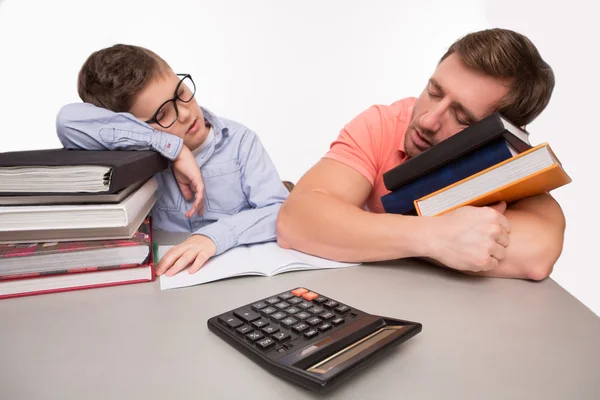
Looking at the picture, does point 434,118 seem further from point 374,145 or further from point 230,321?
point 230,321

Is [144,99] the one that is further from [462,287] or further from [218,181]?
[462,287]

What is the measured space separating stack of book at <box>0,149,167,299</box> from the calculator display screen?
1.18ft

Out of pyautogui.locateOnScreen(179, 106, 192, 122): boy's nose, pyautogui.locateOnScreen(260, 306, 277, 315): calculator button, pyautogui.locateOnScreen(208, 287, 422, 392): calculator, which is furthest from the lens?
pyautogui.locateOnScreen(179, 106, 192, 122): boy's nose

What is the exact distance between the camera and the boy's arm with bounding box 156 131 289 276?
2.23 ft

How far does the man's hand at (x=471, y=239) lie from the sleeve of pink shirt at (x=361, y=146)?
0.29m

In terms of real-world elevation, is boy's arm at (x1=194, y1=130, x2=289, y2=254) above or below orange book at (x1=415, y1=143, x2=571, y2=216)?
below

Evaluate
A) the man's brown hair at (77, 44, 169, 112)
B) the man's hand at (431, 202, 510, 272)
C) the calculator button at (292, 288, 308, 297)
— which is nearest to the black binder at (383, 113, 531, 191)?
the man's hand at (431, 202, 510, 272)

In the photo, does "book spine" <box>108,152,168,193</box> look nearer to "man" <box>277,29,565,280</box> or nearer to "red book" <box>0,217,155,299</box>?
"red book" <box>0,217,155,299</box>

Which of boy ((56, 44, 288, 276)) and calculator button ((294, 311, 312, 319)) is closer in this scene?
calculator button ((294, 311, 312, 319))

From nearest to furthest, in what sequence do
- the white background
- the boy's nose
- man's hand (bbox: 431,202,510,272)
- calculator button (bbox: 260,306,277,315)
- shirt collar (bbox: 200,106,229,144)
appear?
calculator button (bbox: 260,306,277,315), man's hand (bbox: 431,202,510,272), the boy's nose, shirt collar (bbox: 200,106,229,144), the white background

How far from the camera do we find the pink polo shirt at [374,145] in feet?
3.01

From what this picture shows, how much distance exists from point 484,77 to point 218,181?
669mm

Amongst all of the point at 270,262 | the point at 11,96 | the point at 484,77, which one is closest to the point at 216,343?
the point at 270,262

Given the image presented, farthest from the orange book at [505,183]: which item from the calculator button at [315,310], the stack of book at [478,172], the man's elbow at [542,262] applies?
the calculator button at [315,310]
